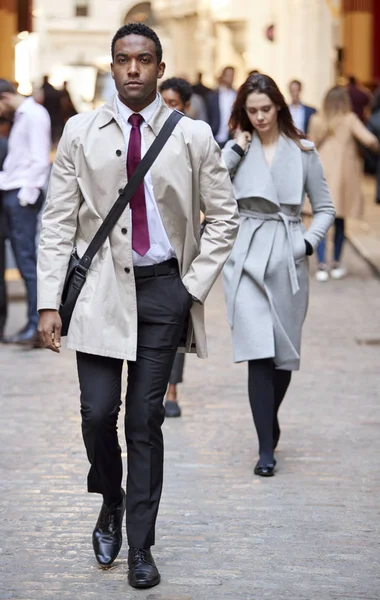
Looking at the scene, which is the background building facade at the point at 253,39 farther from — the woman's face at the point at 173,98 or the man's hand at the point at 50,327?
the man's hand at the point at 50,327

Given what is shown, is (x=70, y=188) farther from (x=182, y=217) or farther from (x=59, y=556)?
(x=59, y=556)

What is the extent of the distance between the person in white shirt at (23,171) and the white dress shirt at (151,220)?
509 centimetres

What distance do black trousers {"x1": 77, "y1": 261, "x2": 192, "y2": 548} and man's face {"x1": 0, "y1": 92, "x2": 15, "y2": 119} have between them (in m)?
5.47

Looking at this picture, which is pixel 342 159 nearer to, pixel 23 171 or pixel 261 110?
pixel 23 171

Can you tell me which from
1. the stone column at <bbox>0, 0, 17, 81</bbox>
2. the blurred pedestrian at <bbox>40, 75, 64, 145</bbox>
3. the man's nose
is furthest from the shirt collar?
the stone column at <bbox>0, 0, 17, 81</bbox>

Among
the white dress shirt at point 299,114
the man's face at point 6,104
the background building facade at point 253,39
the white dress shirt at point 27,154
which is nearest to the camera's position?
the white dress shirt at point 27,154

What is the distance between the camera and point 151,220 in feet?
15.9

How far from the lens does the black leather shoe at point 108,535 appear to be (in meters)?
5.09

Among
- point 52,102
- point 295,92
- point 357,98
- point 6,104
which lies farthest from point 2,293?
point 357,98

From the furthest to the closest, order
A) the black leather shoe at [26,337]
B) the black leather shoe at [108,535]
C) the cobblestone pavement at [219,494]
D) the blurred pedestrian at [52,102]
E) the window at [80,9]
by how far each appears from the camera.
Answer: the window at [80,9], the blurred pedestrian at [52,102], the black leather shoe at [26,337], the black leather shoe at [108,535], the cobblestone pavement at [219,494]

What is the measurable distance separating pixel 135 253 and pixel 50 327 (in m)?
0.39

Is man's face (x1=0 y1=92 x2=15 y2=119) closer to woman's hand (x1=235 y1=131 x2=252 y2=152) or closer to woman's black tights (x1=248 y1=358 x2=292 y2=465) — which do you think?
woman's hand (x1=235 y1=131 x2=252 y2=152)

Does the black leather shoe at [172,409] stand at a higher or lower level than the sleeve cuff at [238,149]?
lower

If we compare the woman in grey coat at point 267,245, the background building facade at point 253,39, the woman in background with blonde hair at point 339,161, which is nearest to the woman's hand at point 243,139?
the woman in grey coat at point 267,245
